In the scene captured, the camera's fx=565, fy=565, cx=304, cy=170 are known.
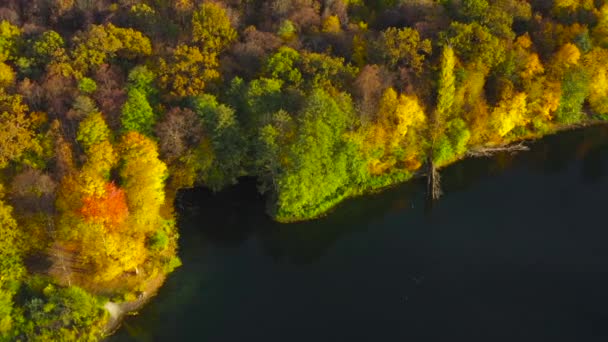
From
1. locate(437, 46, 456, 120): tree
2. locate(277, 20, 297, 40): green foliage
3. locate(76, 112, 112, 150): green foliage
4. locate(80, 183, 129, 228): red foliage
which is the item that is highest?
locate(277, 20, 297, 40): green foliage

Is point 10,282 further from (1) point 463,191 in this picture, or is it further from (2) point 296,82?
(1) point 463,191

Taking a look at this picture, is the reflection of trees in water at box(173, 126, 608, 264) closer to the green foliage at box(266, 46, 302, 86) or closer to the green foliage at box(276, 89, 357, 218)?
the green foliage at box(276, 89, 357, 218)

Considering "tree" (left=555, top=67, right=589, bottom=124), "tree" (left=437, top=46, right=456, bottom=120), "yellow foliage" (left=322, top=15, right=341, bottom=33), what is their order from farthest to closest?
"yellow foliage" (left=322, top=15, right=341, bottom=33), "tree" (left=555, top=67, right=589, bottom=124), "tree" (left=437, top=46, right=456, bottom=120)

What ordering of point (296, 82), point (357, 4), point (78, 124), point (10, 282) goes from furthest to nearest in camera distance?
point (357, 4)
point (296, 82)
point (78, 124)
point (10, 282)

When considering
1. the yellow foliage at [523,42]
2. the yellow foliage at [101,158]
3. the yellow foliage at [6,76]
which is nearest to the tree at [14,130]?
the yellow foliage at [6,76]

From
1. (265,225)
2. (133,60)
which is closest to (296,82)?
(265,225)

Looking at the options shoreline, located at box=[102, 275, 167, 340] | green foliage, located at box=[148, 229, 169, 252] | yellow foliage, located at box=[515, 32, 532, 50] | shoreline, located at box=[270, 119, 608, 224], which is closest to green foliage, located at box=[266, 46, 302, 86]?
shoreline, located at box=[270, 119, 608, 224]

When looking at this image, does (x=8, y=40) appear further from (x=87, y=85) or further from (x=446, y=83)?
(x=446, y=83)
